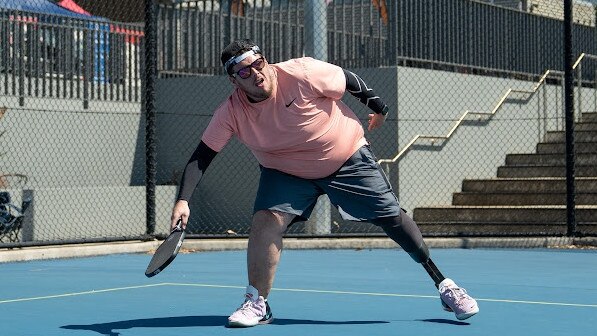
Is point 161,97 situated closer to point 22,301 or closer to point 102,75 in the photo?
point 102,75

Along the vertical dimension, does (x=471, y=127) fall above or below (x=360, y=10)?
below

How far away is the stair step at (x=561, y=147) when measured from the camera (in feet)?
59.6

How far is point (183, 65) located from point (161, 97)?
0.61 m

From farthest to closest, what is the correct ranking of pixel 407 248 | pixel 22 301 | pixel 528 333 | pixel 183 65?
pixel 183 65 < pixel 22 301 < pixel 407 248 < pixel 528 333

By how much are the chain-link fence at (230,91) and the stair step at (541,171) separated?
0.07ft

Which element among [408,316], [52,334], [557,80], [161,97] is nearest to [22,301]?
[52,334]

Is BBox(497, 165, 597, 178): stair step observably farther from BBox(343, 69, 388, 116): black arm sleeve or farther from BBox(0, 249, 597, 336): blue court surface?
BBox(343, 69, 388, 116): black arm sleeve

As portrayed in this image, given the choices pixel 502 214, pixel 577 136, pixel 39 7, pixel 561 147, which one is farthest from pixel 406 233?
pixel 577 136

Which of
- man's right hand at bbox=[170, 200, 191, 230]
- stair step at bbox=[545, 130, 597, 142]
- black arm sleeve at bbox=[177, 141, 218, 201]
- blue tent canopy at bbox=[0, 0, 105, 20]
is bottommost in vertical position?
stair step at bbox=[545, 130, 597, 142]

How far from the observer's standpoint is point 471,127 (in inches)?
717

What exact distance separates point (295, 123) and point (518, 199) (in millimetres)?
10403

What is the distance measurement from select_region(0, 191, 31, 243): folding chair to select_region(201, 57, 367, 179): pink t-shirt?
324 inches

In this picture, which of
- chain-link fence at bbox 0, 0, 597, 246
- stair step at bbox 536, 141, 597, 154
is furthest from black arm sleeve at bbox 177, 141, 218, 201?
stair step at bbox 536, 141, 597, 154

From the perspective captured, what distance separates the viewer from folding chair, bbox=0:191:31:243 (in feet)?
49.1
